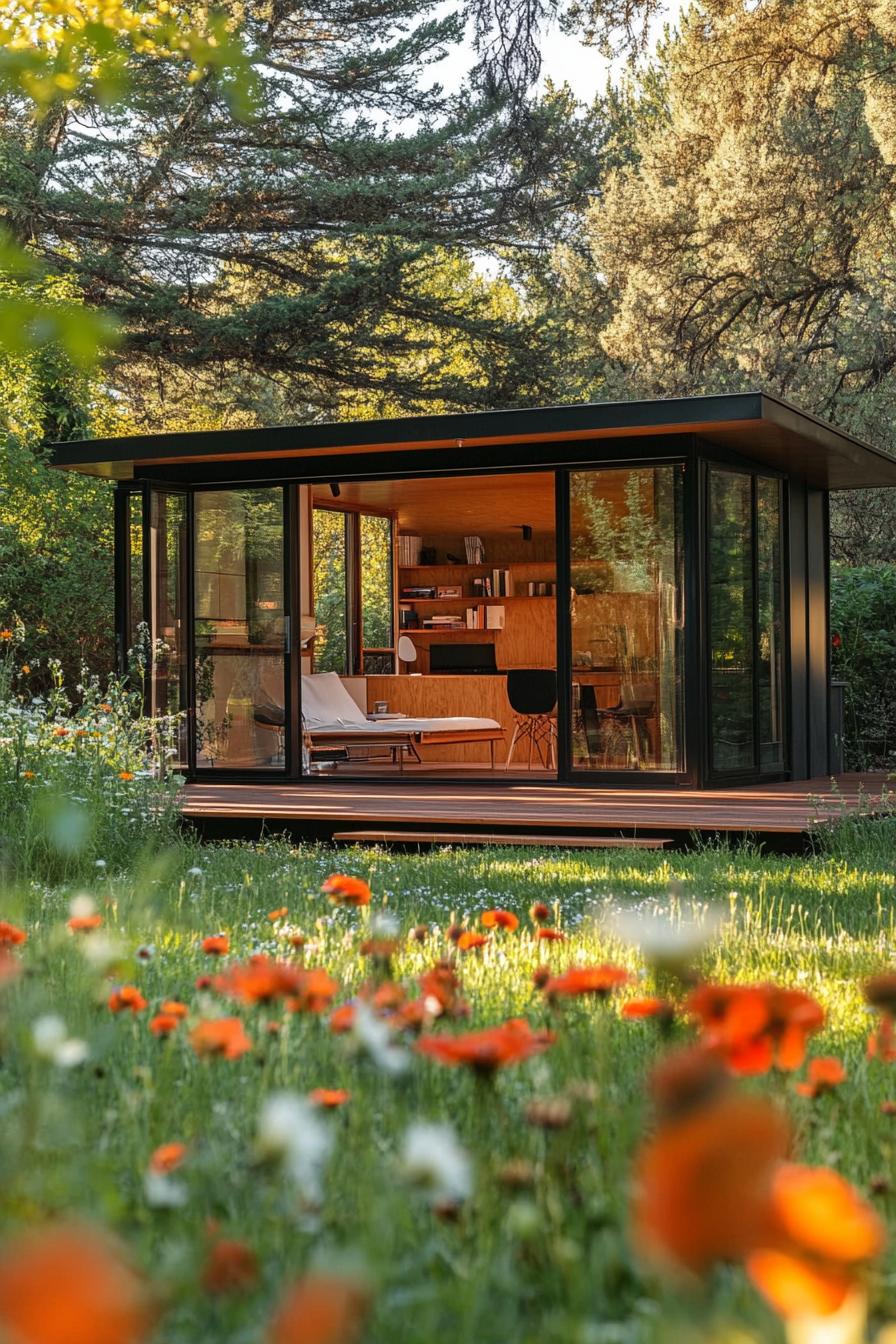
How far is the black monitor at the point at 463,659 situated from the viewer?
54.1ft

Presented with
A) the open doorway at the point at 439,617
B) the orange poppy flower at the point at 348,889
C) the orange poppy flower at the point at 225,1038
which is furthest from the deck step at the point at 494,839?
the orange poppy flower at the point at 225,1038

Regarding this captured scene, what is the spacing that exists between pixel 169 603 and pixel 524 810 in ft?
13.3

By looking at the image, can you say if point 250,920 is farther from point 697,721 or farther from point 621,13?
point 621,13

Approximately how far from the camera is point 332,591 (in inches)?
640

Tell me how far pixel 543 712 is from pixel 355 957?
31.0 ft

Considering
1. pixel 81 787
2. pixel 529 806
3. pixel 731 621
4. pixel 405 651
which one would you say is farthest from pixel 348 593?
pixel 81 787

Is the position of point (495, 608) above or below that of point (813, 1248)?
above

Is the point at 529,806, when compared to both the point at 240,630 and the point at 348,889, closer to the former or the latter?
the point at 240,630

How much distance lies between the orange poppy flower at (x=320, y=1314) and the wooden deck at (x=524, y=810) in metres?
7.51

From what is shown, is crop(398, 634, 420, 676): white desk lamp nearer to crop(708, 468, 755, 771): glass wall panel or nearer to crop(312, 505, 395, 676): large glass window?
crop(312, 505, 395, 676): large glass window

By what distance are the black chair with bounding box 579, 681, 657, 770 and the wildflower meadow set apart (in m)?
6.60

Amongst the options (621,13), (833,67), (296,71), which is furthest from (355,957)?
(296,71)

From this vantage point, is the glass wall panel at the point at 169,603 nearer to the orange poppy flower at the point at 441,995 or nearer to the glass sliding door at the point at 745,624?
the glass sliding door at the point at 745,624

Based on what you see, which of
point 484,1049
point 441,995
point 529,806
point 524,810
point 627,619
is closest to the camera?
point 484,1049
